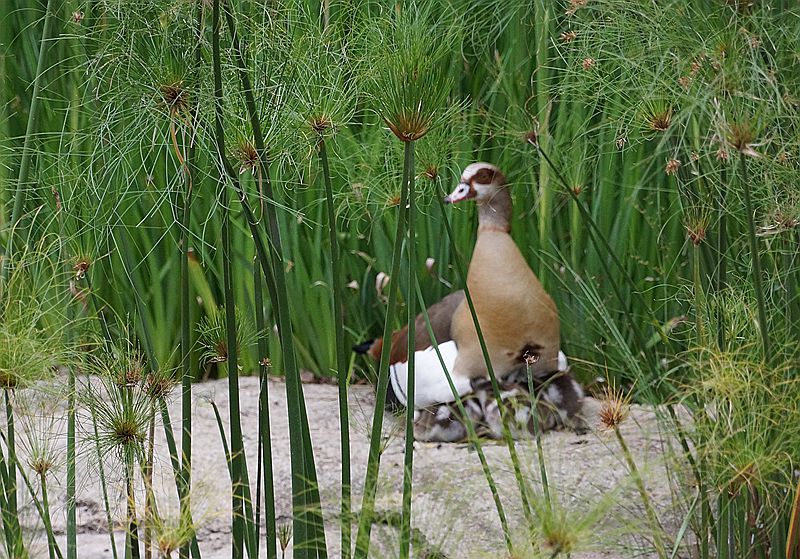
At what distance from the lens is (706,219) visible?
1.26 metres

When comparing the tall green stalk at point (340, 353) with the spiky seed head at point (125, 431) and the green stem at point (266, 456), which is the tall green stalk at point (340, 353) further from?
the spiky seed head at point (125, 431)

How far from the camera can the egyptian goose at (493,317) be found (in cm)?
251

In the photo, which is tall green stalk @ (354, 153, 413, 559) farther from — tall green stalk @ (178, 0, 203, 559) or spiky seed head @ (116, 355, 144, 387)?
spiky seed head @ (116, 355, 144, 387)

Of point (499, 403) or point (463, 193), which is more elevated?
point (463, 193)

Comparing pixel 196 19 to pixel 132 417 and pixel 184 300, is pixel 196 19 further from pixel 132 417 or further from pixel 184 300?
pixel 132 417

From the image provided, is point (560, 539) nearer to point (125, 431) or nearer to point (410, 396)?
point (410, 396)

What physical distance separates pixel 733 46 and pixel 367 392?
6.85ft

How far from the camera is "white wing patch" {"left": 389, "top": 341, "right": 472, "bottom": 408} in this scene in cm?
256

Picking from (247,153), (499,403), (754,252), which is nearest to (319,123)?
(247,153)

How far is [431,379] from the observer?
2572mm

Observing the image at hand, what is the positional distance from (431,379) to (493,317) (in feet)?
0.71

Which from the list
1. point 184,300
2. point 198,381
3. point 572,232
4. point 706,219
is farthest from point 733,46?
point 198,381

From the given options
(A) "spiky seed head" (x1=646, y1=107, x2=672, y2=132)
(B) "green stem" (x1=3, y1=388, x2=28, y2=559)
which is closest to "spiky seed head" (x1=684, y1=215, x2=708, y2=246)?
(A) "spiky seed head" (x1=646, y1=107, x2=672, y2=132)

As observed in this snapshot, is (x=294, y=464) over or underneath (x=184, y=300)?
underneath
